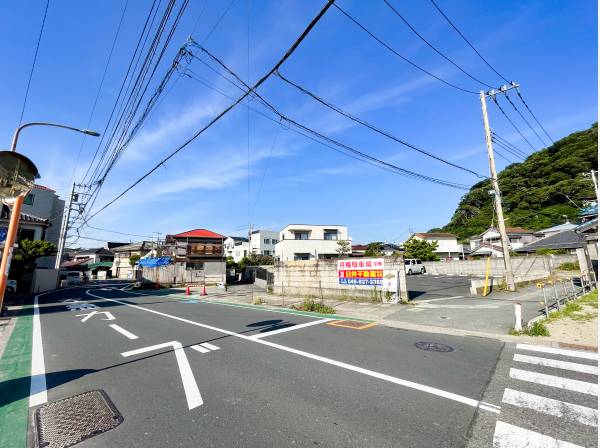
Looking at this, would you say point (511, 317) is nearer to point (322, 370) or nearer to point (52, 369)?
point (322, 370)

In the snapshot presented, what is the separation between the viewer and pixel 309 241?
156 feet

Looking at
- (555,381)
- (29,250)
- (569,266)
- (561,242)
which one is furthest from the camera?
(569,266)

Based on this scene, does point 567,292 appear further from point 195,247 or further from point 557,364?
point 195,247

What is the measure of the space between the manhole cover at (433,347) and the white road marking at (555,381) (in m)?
1.49

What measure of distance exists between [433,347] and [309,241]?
134 ft

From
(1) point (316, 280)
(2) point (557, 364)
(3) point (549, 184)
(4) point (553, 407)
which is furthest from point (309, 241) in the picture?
(3) point (549, 184)

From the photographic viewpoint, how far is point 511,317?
9203mm

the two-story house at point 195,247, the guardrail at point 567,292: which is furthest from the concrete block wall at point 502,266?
the two-story house at point 195,247

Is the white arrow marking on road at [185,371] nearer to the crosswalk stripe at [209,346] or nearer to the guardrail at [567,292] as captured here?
the crosswalk stripe at [209,346]

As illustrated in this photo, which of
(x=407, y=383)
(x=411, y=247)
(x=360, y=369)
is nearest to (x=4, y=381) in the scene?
(x=360, y=369)

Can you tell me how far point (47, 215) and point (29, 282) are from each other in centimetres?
2072

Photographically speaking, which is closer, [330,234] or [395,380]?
[395,380]

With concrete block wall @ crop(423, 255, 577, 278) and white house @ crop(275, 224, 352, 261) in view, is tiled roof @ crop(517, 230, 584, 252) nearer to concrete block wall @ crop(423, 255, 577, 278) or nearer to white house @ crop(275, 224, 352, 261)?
concrete block wall @ crop(423, 255, 577, 278)

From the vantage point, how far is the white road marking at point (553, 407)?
137 inches
